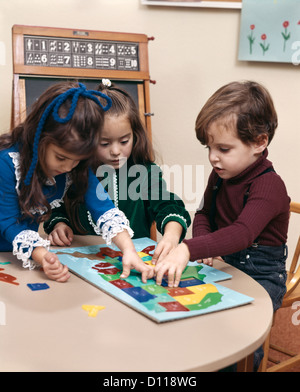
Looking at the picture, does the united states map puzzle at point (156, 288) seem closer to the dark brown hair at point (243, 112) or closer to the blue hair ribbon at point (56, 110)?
the blue hair ribbon at point (56, 110)

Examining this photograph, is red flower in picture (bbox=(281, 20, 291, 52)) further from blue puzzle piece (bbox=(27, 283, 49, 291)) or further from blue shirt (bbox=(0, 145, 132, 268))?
blue puzzle piece (bbox=(27, 283, 49, 291))

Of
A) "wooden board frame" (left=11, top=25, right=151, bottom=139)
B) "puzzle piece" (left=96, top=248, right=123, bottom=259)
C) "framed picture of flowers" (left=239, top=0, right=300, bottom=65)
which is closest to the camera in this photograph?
"puzzle piece" (left=96, top=248, right=123, bottom=259)

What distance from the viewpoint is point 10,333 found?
0.68m

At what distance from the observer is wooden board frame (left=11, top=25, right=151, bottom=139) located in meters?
1.96

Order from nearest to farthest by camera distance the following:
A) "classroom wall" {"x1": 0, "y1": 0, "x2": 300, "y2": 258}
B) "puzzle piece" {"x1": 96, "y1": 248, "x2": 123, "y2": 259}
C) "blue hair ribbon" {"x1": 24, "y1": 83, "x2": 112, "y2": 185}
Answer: "blue hair ribbon" {"x1": 24, "y1": 83, "x2": 112, "y2": 185}, "puzzle piece" {"x1": 96, "y1": 248, "x2": 123, "y2": 259}, "classroom wall" {"x1": 0, "y1": 0, "x2": 300, "y2": 258}

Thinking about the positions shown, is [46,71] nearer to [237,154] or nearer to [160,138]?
[160,138]

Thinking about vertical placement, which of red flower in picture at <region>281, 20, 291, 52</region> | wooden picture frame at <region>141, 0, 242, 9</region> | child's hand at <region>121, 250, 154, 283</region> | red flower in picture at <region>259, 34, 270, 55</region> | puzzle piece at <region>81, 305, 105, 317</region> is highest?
wooden picture frame at <region>141, 0, 242, 9</region>

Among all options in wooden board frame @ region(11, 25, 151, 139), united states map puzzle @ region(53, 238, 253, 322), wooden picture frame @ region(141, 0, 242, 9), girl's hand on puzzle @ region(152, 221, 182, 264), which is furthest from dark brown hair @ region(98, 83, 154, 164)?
wooden picture frame @ region(141, 0, 242, 9)

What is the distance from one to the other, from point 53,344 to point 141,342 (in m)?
0.13

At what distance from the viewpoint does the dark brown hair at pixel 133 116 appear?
4.50 ft

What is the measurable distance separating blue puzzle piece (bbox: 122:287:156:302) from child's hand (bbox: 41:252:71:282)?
140mm

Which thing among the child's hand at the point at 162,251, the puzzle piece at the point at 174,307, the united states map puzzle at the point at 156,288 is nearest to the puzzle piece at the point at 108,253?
the united states map puzzle at the point at 156,288

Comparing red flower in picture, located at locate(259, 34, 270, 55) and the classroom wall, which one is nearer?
the classroom wall
